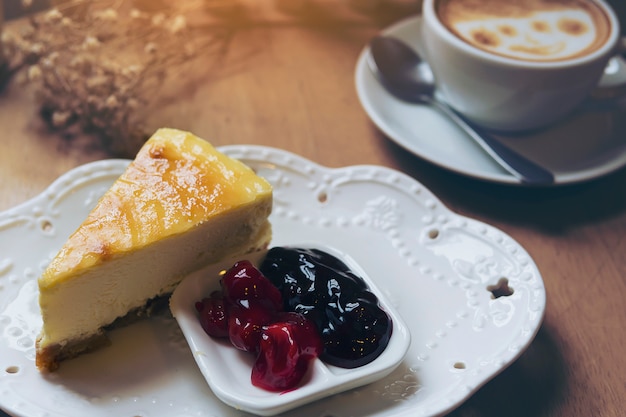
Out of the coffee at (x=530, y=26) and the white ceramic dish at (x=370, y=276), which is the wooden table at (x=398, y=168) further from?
the coffee at (x=530, y=26)

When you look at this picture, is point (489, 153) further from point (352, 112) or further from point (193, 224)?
point (193, 224)

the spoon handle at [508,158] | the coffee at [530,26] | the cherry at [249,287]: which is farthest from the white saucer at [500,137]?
the cherry at [249,287]

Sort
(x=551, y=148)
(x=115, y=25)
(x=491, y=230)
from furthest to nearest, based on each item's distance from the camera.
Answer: (x=115, y=25) → (x=551, y=148) → (x=491, y=230)

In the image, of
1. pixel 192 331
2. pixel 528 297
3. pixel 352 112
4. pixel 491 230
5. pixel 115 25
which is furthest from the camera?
pixel 115 25

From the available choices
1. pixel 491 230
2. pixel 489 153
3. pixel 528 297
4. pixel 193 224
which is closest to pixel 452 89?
pixel 489 153

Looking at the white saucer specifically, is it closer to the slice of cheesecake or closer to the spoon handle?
the spoon handle

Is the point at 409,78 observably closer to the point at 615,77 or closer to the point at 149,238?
the point at 615,77
